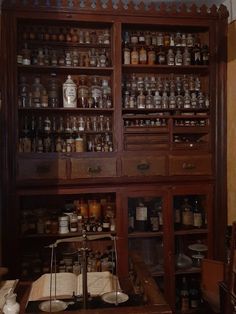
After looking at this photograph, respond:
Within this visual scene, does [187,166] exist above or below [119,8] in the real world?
below

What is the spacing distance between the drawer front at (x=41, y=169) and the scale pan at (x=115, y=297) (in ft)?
4.27

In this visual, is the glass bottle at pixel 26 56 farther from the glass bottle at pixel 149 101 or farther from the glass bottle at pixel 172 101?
the glass bottle at pixel 172 101

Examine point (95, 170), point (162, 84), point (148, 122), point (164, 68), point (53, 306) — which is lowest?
point (53, 306)

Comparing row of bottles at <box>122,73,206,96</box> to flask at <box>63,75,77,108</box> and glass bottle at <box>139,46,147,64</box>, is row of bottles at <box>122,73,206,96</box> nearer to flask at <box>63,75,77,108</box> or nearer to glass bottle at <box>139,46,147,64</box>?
glass bottle at <box>139,46,147,64</box>

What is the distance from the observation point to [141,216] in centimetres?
266

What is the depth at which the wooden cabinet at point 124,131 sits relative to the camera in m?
2.48

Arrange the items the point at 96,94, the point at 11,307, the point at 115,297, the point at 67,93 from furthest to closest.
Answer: the point at 96,94 < the point at 67,93 < the point at 115,297 < the point at 11,307

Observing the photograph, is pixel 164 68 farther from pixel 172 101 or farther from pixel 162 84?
pixel 172 101

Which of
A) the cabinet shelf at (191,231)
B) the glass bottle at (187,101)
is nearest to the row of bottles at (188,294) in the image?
the cabinet shelf at (191,231)

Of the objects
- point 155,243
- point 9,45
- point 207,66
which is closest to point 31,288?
point 155,243

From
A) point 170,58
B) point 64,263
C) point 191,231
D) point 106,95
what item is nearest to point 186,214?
point 191,231

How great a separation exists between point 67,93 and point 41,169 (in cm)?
58

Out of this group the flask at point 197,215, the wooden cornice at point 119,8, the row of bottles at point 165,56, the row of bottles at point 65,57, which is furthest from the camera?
the flask at point 197,215

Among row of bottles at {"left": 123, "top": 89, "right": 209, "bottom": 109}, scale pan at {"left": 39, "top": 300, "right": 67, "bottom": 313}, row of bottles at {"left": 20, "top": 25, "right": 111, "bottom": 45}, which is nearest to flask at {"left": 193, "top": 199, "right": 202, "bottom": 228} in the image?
row of bottles at {"left": 123, "top": 89, "right": 209, "bottom": 109}
